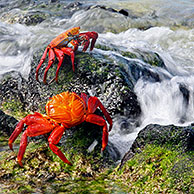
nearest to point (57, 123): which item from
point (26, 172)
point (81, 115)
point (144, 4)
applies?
point (81, 115)

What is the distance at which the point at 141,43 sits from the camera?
912 cm

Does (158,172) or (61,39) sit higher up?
(61,39)

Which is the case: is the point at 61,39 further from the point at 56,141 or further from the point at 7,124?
the point at 56,141

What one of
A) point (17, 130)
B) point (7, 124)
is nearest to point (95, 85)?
point (7, 124)

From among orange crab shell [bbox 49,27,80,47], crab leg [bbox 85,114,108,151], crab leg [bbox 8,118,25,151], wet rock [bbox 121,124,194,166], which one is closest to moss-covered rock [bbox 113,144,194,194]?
wet rock [bbox 121,124,194,166]

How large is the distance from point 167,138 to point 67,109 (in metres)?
1.25

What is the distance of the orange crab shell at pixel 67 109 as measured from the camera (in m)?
3.72

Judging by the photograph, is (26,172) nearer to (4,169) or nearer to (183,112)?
(4,169)

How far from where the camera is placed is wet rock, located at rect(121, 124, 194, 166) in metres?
3.24

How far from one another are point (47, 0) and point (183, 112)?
14.5 meters

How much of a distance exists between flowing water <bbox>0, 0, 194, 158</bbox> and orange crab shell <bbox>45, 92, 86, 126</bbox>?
35.9 inches

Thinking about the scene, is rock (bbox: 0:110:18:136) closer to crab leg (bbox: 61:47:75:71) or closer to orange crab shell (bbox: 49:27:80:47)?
crab leg (bbox: 61:47:75:71)

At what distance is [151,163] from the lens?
320 centimetres

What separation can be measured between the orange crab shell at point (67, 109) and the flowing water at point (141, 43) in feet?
2.99
